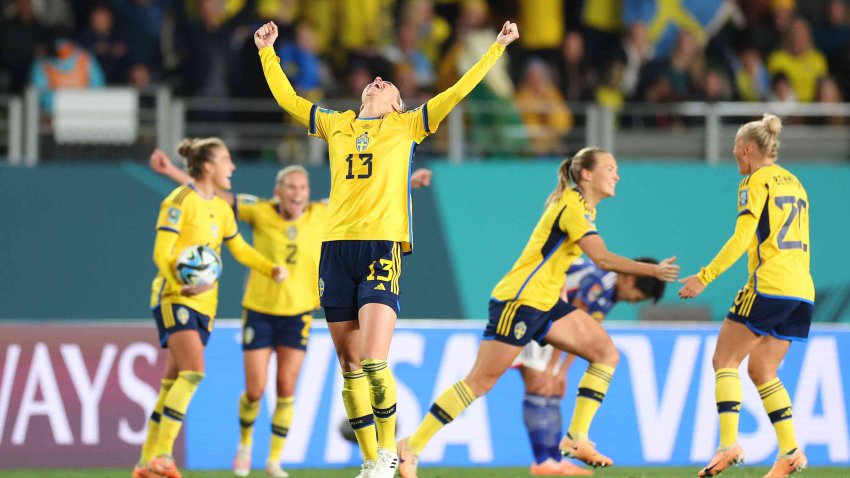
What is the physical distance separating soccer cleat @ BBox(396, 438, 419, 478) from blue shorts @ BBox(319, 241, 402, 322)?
3.64ft

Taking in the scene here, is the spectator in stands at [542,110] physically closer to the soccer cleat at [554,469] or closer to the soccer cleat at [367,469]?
the soccer cleat at [554,469]

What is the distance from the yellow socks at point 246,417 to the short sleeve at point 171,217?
1.65 metres

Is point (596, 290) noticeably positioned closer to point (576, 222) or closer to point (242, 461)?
point (576, 222)

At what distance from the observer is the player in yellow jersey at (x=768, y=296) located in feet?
28.4

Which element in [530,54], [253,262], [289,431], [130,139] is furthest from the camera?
[530,54]

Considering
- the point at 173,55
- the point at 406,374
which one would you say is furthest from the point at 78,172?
the point at 406,374

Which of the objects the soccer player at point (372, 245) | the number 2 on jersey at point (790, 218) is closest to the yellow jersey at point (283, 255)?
the soccer player at point (372, 245)

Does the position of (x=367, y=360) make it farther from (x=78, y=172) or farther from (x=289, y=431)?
(x=78, y=172)

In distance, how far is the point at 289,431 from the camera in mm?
10922

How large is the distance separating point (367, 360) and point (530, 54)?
819 cm

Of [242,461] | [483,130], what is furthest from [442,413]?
[483,130]

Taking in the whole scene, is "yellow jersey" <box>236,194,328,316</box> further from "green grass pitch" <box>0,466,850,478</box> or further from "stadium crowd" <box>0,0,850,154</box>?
"stadium crowd" <box>0,0,850,154</box>

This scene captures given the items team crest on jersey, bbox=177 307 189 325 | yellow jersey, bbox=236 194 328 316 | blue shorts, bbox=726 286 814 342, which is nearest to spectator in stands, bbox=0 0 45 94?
yellow jersey, bbox=236 194 328 316

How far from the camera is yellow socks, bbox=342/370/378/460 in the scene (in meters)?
7.83
